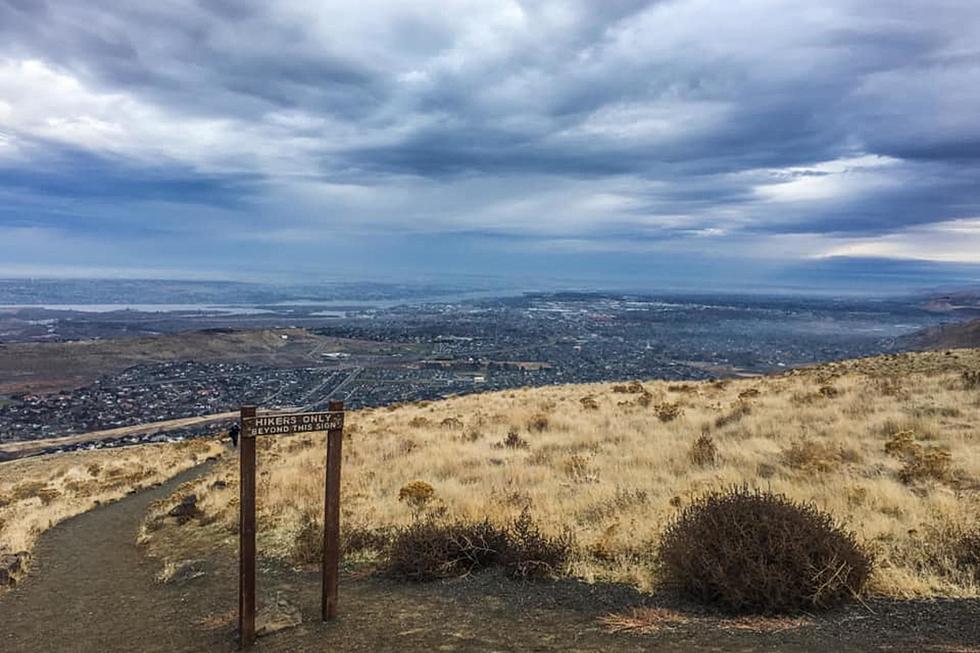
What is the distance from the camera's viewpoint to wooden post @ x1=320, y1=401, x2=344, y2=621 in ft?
23.0

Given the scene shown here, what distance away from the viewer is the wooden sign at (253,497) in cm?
641

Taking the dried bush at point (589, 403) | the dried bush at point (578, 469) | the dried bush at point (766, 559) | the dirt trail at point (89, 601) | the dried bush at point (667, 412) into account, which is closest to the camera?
the dried bush at point (766, 559)

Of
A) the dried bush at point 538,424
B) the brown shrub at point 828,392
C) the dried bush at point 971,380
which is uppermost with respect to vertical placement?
the dried bush at point 971,380

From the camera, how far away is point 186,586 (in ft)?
31.2

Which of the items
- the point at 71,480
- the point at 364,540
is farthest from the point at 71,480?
the point at 364,540

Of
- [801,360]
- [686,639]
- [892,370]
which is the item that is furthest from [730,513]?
[801,360]

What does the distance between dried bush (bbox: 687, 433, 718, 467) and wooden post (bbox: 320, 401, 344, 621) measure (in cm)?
730

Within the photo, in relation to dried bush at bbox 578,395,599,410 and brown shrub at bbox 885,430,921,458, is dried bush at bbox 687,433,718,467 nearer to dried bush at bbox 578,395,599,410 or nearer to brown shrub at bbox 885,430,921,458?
brown shrub at bbox 885,430,921,458

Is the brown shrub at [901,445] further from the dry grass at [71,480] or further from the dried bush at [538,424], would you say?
the dry grass at [71,480]

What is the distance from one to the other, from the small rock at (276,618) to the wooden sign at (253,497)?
0.77 feet

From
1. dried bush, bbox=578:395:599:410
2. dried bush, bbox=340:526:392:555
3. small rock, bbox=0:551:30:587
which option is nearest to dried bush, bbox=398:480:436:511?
dried bush, bbox=340:526:392:555

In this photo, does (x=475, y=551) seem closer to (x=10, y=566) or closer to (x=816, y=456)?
(x=816, y=456)

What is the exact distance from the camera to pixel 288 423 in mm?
6676

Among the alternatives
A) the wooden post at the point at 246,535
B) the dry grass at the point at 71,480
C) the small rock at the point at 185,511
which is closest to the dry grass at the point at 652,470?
the small rock at the point at 185,511
